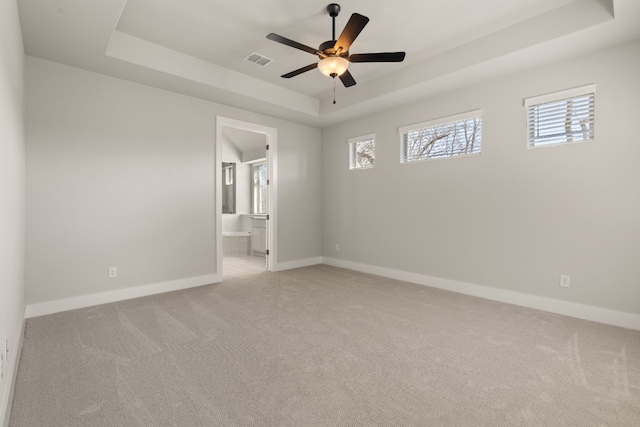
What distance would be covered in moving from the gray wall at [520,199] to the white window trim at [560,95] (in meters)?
0.06

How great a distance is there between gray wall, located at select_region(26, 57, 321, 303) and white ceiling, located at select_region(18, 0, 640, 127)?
0.30 metres

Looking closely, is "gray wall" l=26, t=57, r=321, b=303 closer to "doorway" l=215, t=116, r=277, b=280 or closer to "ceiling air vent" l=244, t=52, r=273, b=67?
"doorway" l=215, t=116, r=277, b=280

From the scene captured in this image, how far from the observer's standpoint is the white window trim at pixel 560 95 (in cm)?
319

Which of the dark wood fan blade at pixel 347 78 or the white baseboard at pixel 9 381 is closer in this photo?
the white baseboard at pixel 9 381

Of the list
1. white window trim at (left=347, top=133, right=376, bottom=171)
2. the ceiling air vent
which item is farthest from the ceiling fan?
white window trim at (left=347, top=133, right=376, bottom=171)

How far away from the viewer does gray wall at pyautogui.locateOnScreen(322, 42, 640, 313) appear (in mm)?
3033

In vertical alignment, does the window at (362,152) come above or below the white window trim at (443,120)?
below

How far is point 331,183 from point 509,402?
4.62 metres

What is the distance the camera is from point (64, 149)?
3418 mm

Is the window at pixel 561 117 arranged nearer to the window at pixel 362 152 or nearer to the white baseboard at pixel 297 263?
the window at pixel 362 152

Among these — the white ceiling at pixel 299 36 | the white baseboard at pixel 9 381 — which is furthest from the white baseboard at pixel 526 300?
the white baseboard at pixel 9 381

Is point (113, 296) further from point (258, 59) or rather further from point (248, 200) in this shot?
point (248, 200)

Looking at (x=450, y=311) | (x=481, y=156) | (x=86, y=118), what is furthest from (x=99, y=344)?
(x=481, y=156)

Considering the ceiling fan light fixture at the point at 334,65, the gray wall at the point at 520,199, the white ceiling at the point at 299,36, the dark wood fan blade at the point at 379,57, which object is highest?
the white ceiling at the point at 299,36
